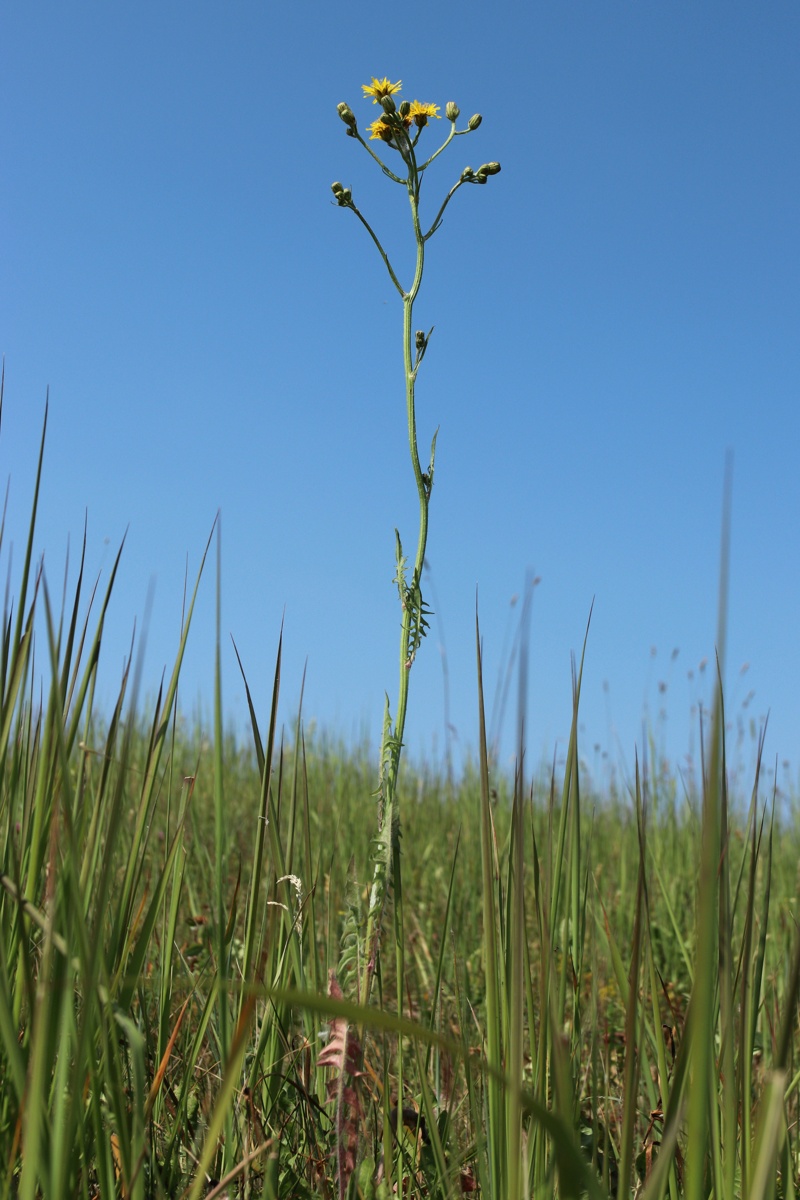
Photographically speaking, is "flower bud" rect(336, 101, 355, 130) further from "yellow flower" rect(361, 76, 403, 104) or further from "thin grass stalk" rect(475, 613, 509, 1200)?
"thin grass stalk" rect(475, 613, 509, 1200)

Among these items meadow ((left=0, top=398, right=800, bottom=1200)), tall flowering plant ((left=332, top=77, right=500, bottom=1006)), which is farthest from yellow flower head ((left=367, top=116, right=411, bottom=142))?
meadow ((left=0, top=398, right=800, bottom=1200))

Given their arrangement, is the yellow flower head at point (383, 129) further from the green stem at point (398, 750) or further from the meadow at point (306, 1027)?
the meadow at point (306, 1027)

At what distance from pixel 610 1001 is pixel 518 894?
9.08 ft

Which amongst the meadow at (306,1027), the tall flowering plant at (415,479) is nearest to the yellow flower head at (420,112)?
the tall flowering plant at (415,479)

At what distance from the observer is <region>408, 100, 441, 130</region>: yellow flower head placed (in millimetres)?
1414

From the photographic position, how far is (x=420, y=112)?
1.42 m

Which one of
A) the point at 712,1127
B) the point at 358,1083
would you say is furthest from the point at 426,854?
the point at 712,1127

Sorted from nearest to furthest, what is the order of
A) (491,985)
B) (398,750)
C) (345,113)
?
1. (491,985)
2. (398,750)
3. (345,113)

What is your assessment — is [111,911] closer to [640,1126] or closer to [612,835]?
[640,1126]

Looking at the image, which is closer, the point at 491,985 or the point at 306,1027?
the point at 491,985

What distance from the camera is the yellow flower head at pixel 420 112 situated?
1414mm

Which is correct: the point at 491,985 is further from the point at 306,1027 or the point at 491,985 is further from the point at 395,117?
the point at 395,117

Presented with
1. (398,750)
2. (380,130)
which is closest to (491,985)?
(398,750)

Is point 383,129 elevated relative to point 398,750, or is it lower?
elevated
